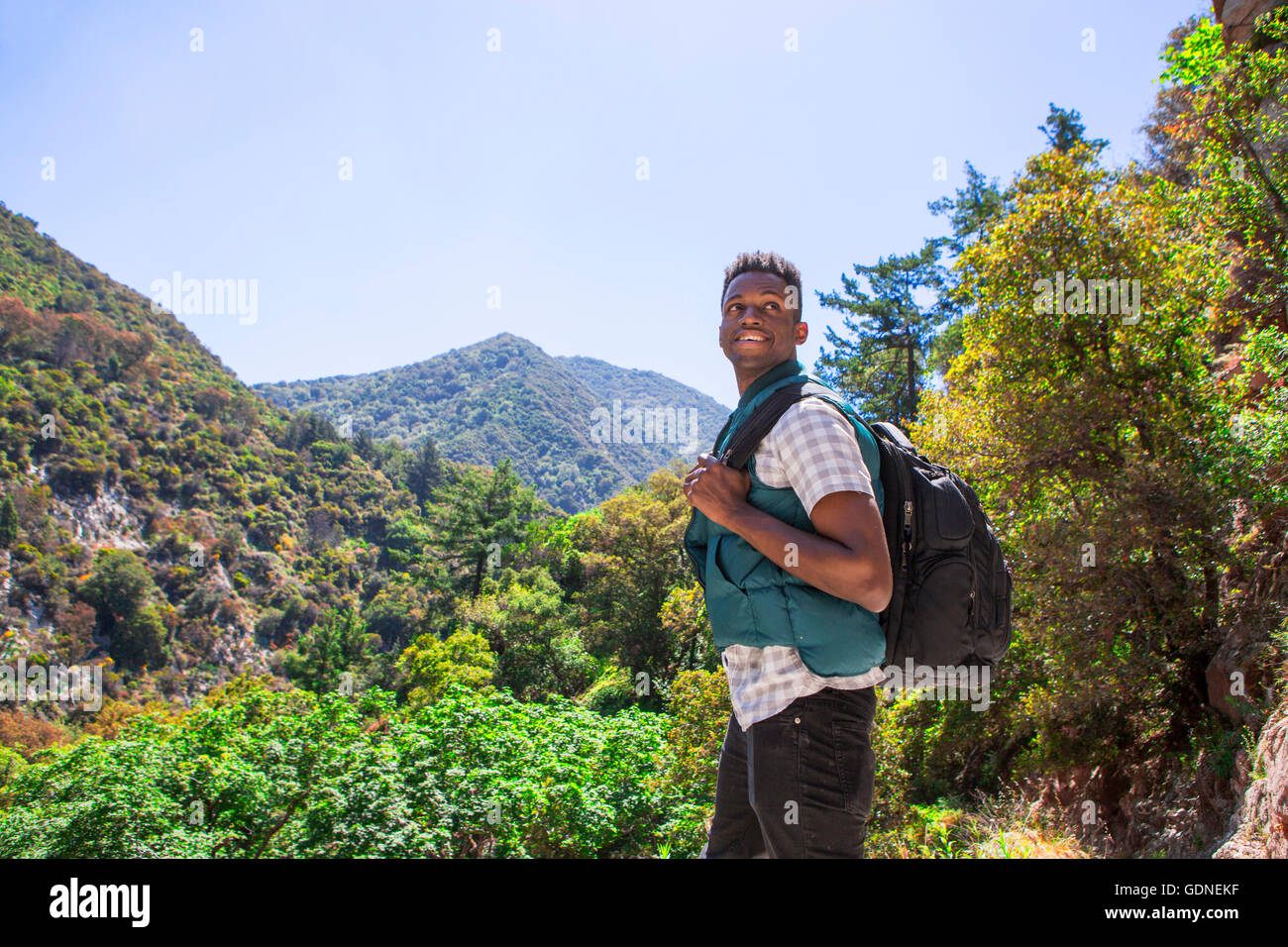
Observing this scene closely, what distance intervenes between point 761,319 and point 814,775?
0.99 m

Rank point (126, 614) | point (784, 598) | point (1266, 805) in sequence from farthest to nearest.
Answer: point (126, 614) → point (1266, 805) → point (784, 598)

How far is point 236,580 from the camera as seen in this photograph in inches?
2931

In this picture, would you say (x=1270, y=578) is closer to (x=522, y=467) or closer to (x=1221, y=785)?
(x=1221, y=785)

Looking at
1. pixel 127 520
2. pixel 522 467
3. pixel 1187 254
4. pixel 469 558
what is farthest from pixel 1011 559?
pixel 522 467

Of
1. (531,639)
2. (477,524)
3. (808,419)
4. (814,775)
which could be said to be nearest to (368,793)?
(814,775)

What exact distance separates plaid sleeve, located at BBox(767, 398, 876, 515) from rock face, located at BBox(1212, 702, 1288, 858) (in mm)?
4839

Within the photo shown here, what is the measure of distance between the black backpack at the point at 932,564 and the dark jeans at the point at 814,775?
160mm

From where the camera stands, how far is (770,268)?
1.84 m

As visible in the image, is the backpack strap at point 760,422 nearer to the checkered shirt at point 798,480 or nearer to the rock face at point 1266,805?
the checkered shirt at point 798,480

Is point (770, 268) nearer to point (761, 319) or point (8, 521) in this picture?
point (761, 319)

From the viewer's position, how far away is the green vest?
4.81 ft

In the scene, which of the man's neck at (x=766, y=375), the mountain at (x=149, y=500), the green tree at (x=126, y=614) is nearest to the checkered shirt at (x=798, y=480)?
the man's neck at (x=766, y=375)

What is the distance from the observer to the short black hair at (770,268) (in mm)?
1848

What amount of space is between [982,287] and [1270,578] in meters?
4.21
